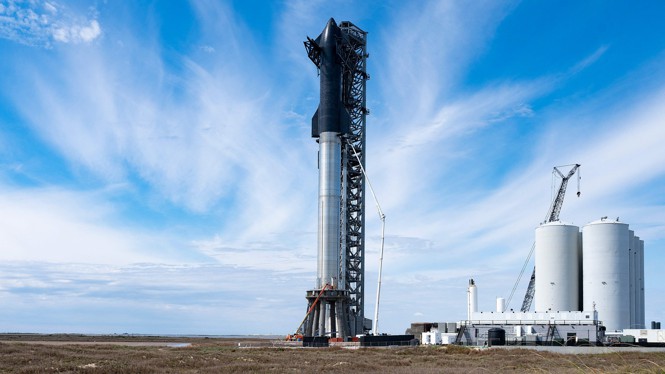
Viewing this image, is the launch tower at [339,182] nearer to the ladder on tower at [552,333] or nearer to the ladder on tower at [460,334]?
the ladder on tower at [460,334]

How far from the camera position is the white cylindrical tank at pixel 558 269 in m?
98.3

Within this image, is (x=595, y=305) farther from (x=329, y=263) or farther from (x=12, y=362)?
(x=12, y=362)

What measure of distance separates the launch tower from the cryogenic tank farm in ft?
87.6

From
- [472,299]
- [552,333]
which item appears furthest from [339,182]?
[552,333]

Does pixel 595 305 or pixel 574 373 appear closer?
pixel 574 373

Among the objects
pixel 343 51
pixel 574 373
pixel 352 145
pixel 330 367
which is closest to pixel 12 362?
pixel 330 367

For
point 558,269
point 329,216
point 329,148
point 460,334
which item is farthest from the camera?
point 558,269

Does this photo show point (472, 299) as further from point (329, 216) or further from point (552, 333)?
point (329, 216)

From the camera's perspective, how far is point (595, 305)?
9419cm

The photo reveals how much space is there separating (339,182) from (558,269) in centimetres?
3478

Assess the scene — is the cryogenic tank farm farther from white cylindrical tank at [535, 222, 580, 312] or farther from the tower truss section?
the tower truss section

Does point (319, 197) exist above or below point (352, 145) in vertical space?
below

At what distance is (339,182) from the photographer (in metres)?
95.6

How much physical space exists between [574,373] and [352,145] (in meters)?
71.7
